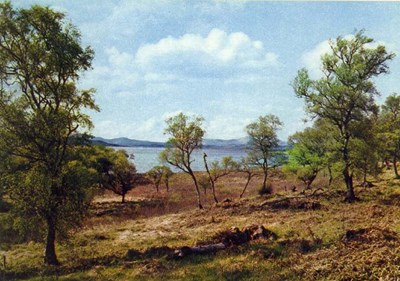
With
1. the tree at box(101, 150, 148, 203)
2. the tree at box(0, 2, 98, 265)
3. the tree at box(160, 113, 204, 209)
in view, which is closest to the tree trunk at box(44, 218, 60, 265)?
the tree at box(0, 2, 98, 265)

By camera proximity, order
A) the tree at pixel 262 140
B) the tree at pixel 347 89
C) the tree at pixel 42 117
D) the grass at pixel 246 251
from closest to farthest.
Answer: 1. the grass at pixel 246 251
2. the tree at pixel 42 117
3. the tree at pixel 347 89
4. the tree at pixel 262 140

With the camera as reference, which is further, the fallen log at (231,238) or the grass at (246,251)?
the fallen log at (231,238)

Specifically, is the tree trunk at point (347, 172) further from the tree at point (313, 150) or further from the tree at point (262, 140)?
the tree at point (262, 140)

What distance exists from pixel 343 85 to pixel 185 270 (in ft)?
93.1

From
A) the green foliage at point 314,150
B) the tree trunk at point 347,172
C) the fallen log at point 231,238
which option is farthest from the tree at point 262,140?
the fallen log at point 231,238

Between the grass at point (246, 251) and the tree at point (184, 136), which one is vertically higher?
the tree at point (184, 136)

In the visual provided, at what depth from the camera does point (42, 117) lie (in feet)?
70.3

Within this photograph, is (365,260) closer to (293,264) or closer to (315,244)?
(293,264)

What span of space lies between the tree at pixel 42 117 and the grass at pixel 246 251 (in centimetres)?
281

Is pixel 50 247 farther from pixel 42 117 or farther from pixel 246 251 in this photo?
pixel 246 251

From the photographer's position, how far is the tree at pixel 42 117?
20.9 metres

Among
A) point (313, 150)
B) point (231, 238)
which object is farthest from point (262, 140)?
point (231, 238)

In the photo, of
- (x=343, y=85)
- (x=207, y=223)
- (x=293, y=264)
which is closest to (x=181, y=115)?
(x=207, y=223)

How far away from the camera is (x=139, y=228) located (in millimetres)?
34750
